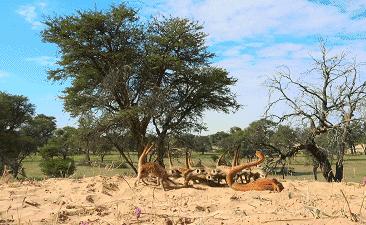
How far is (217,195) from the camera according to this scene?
6.46 meters

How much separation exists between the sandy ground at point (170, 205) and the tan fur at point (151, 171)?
17cm

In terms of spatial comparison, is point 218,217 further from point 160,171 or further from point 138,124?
point 138,124

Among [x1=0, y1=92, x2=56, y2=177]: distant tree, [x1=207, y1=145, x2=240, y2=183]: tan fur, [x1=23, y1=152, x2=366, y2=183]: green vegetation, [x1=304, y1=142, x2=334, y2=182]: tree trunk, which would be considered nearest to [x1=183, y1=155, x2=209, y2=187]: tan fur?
[x1=207, y1=145, x2=240, y2=183]: tan fur

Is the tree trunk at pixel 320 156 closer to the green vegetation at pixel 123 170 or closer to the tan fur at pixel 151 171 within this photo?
the green vegetation at pixel 123 170

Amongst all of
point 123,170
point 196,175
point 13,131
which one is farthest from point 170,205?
point 13,131

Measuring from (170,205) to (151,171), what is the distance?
186 centimetres

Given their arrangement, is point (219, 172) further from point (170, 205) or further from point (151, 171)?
Result: point (170, 205)

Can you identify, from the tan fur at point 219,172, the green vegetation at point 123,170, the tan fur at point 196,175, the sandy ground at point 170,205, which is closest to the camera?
the sandy ground at point 170,205

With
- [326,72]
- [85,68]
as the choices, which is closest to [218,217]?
[326,72]

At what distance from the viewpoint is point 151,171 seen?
24.2 feet

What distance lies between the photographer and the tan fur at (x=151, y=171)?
722 centimetres

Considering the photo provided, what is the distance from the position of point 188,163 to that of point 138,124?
12.7 metres

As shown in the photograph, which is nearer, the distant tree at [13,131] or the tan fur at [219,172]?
the tan fur at [219,172]

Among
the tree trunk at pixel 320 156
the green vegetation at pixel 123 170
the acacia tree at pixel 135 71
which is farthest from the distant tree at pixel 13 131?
the tree trunk at pixel 320 156
